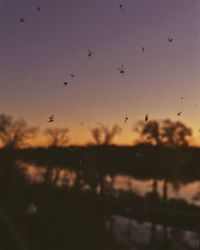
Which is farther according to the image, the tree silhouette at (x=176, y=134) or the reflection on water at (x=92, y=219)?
the tree silhouette at (x=176, y=134)

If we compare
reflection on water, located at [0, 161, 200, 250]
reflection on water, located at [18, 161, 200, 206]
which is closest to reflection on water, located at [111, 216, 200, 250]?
reflection on water, located at [0, 161, 200, 250]

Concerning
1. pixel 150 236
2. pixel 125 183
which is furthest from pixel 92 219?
pixel 125 183

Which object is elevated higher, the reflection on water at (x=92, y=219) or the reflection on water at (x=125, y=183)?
the reflection on water at (x=125, y=183)

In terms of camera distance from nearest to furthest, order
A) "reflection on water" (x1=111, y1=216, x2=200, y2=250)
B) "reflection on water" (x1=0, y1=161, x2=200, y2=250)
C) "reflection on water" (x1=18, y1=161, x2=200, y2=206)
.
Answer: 1. "reflection on water" (x1=0, y1=161, x2=200, y2=250)
2. "reflection on water" (x1=111, y1=216, x2=200, y2=250)
3. "reflection on water" (x1=18, y1=161, x2=200, y2=206)

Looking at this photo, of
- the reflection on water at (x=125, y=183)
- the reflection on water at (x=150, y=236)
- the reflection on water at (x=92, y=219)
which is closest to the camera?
the reflection on water at (x=92, y=219)

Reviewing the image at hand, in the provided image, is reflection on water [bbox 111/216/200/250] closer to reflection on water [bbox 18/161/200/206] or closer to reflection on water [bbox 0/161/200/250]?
reflection on water [bbox 0/161/200/250]

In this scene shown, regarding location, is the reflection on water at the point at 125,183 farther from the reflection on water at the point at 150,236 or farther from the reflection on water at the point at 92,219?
the reflection on water at the point at 150,236

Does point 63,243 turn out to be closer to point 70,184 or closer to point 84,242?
point 84,242

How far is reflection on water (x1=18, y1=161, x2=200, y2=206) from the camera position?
145ft

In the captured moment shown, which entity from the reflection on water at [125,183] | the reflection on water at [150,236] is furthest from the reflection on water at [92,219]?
the reflection on water at [125,183]

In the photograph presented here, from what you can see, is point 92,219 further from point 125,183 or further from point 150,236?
point 125,183

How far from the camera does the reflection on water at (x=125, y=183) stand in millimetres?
44094

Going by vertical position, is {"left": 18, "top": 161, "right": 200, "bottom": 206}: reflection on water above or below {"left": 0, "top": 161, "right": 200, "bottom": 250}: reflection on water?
above

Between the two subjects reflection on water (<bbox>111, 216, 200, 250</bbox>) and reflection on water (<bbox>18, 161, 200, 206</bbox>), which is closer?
reflection on water (<bbox>111, 216, 200, 250</bbox>)
